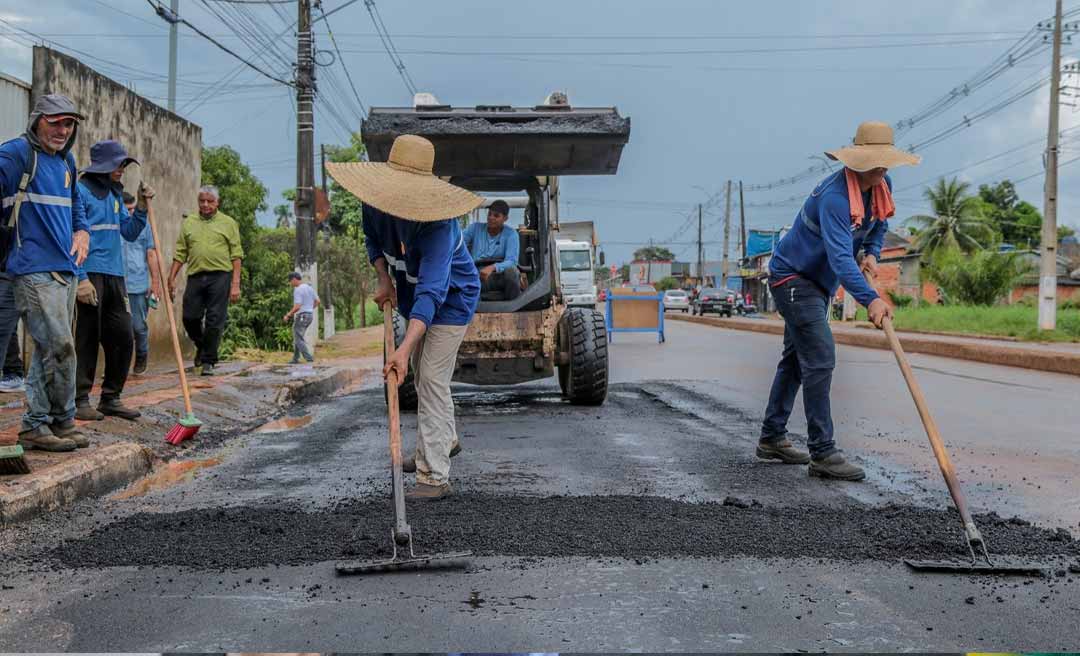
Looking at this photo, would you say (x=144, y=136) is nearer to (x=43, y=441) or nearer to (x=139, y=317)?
(x=139, y=317)

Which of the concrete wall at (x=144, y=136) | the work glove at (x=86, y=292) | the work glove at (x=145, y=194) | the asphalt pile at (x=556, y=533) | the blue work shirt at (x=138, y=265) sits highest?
the concrete wall at (x=144, y=136)

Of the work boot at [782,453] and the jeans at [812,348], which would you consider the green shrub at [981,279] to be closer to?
the work boot at [782,453]

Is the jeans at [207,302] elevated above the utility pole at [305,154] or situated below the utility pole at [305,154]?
below

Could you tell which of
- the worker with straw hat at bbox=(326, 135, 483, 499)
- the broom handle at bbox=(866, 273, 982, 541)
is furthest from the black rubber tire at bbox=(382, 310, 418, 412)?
the broom handle at bbox=(866, 273, 982, 541)

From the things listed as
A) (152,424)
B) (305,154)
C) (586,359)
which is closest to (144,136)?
(305,154)

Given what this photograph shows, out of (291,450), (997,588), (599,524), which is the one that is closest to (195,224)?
(291,450)

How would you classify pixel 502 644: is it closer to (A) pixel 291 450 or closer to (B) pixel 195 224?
(A) pixel 291 450

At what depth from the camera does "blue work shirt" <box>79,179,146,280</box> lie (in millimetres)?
6828

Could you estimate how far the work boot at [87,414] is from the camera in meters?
6.73

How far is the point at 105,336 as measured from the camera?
7.02 metres

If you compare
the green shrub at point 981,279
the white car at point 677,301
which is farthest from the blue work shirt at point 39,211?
the white car at point 677,301

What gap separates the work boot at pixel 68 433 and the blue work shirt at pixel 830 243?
4104mm

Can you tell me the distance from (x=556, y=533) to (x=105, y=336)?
4.24 m

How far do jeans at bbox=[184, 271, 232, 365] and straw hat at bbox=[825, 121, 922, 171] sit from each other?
21.4 ft
